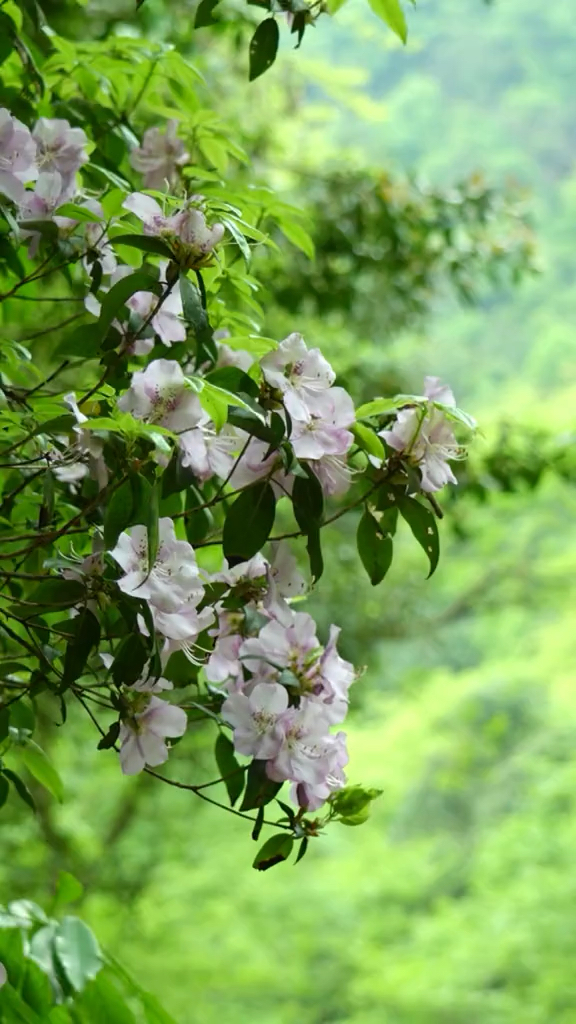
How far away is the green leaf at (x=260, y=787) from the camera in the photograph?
0.57 m

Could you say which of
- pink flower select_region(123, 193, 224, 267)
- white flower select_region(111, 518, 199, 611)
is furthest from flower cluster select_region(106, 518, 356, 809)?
pink flower select_region(123, 193, 224, 267)

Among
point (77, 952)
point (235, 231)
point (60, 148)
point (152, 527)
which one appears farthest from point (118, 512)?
point (77, 952)

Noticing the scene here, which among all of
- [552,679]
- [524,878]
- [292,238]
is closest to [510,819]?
[524,878]

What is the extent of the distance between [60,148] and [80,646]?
0.30 meters

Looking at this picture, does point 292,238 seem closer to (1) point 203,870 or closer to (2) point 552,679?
(1) point 203,870

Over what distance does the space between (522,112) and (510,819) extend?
267 inches

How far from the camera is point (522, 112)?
10.4 m

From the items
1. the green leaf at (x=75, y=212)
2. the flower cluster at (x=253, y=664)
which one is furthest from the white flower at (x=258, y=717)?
the green leaf at (x=75, y=212)

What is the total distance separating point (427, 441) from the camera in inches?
22.7

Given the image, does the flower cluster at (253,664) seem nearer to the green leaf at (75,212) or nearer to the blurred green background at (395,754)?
the green leaf at (75,212)

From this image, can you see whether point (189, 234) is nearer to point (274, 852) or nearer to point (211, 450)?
point (211, 450)

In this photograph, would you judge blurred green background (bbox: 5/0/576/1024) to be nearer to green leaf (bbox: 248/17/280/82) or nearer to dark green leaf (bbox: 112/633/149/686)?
green leaf (bbox: 248/17/280/82)

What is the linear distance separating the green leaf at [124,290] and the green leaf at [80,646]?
131 mm

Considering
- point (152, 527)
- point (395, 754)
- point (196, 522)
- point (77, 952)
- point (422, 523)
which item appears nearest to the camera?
point (152, 527)
